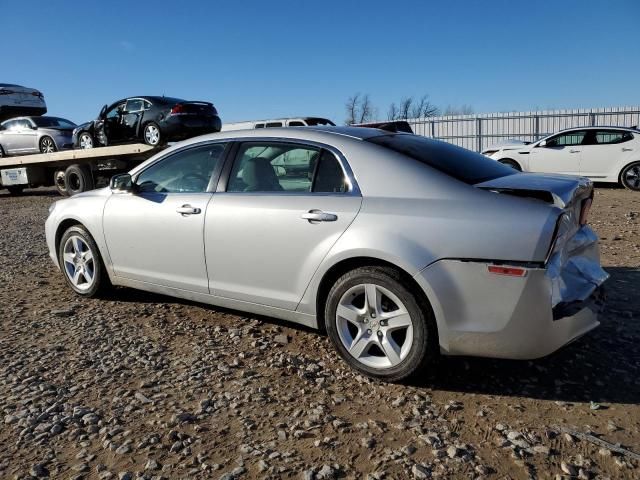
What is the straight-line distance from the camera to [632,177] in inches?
472

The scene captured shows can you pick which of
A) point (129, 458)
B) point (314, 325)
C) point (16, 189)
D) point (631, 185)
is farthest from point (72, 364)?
point (16, 189)

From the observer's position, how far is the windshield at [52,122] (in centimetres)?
1523

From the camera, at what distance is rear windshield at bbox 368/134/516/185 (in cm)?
322

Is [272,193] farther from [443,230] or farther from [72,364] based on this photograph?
[72,364]

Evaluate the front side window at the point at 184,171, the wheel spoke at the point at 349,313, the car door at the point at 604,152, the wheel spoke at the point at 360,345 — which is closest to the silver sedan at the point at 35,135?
the front side window at the point at 184,171

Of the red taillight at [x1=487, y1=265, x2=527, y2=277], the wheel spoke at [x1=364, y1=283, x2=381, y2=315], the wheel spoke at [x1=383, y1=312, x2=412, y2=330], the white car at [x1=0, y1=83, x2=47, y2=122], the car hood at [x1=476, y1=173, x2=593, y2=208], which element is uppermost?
the white car at [x1=0, y1=83, x2=47, y2=122]

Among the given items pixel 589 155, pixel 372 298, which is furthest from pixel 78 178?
pixel 589 155

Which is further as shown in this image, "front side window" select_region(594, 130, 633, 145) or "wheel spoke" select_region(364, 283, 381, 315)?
"front side window" select_region(594, 130, 633, 145)

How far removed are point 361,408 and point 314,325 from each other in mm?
733

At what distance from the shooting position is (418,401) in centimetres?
290

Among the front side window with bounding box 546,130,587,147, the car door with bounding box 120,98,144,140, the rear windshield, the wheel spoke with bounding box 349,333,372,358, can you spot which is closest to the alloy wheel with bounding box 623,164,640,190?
the front side window with bounding box 546,130,587,147

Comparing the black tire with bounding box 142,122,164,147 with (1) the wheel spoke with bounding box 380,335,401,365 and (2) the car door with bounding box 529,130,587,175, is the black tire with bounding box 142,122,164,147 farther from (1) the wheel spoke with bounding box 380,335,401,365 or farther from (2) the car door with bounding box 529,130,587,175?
(1) the wheel spoke with bounding box 380,335,401,365

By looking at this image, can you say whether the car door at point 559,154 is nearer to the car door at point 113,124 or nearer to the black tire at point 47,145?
the car door at point 113,124

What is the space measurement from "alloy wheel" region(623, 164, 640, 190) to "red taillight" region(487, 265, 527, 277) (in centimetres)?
1116
